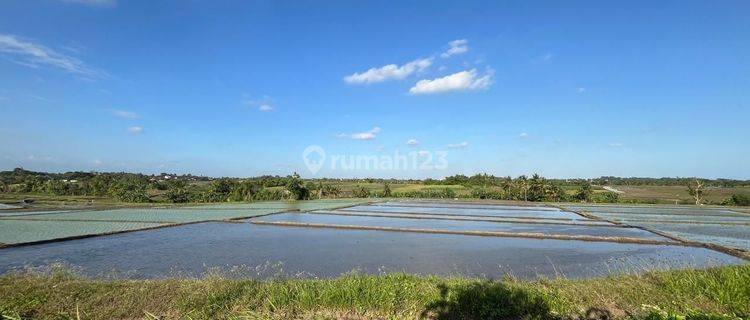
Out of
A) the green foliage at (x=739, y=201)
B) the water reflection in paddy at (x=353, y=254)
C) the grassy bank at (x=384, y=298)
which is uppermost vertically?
the green foliage at (x=739, y=201)

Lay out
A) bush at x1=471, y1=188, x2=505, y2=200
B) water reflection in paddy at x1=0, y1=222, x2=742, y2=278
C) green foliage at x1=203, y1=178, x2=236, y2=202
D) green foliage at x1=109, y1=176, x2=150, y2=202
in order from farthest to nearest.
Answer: bush at x1=471, y1=188, x2=505, y2=200, green foliage at x1=203, y1=178, x2=236, y2=202, green foliage at x1=109, y1=176, x2=150, y2=202, water reflection in paddy at x1=0, y1=222, x2=742, y2=278

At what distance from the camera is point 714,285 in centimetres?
531

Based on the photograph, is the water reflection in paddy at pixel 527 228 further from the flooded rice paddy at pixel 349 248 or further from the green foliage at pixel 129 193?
the green foliage at pixel 129 193

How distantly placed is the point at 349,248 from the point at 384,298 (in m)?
8.19

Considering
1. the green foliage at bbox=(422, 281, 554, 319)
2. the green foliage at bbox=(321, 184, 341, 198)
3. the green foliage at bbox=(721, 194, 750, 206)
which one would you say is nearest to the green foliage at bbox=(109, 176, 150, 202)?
the green foliage at bbox=(321, 184, 341, 198)

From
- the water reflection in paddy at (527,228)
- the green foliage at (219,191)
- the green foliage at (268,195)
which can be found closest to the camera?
the water reflection in paddy at (527,228)

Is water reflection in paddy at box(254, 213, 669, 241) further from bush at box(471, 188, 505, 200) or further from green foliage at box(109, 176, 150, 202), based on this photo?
green foliage at box(109, 176, 150, 202)

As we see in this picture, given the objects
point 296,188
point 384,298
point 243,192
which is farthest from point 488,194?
point 384,298

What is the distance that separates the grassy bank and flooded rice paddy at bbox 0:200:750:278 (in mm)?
1569

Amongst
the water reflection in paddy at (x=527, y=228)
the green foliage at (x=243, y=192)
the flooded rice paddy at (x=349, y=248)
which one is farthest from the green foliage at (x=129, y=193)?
the water reflection in paddy at (x=527, y=228)

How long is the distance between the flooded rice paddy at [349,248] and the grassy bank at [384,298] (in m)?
1.57

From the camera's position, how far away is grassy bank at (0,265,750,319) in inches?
192

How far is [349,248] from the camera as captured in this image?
43.4 feet

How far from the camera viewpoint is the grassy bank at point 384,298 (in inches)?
192
